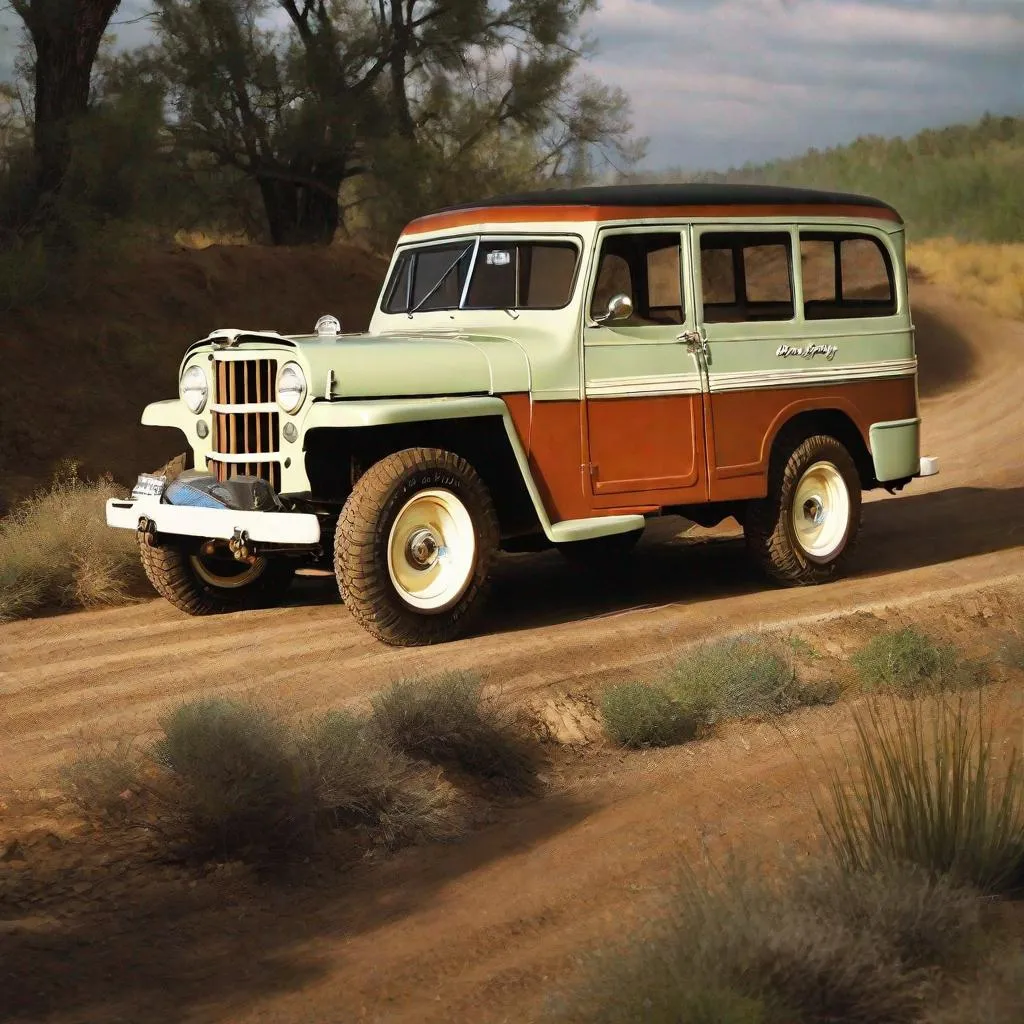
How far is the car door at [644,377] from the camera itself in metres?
8.84

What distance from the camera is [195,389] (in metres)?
8.70

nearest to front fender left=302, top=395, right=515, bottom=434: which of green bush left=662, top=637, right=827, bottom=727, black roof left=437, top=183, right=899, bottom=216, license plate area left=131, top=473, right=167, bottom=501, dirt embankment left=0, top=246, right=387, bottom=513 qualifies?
license plate area left=131, top=473, right=167, bottom=501

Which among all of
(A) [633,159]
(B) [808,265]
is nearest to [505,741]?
(B) [808,265]

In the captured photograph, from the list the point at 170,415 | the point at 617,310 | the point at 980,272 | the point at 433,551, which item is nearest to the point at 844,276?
the point at 617,310

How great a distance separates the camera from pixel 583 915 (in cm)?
484

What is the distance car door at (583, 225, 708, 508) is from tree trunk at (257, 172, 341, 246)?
12.1 metres

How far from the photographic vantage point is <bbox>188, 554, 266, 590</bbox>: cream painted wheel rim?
9367mm

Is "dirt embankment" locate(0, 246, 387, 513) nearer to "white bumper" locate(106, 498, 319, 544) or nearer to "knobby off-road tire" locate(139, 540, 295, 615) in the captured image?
"knobby off-road tire" locate(139, 540, 295, 615)

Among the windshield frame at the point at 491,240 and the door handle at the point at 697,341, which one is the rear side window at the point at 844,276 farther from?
the windshield frame at the point at 491,240

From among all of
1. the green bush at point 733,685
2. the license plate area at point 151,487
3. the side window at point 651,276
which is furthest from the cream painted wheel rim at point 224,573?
the green bush at point 733,685

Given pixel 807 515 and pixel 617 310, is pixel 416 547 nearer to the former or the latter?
pixel 617 310

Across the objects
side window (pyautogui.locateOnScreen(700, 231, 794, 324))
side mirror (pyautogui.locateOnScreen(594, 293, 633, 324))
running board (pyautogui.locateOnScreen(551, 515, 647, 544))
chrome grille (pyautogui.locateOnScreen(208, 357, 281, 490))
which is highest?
side window (pyautogui.locateOnScreen(700, 231, 794, 324))

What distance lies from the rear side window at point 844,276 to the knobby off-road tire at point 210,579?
3.85 metres

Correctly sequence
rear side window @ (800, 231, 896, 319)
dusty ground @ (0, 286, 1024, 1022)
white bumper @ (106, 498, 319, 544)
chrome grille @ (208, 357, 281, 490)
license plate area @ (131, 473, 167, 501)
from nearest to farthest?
dusty ground @ (0, 286, 1024, 1022), white bumper @ (106, 498, 319, 544), chrome grille @ (208, 357, 281, 490), license plate area @ (131, 473, 167, 501), rear side window @ (800, 231, 896, 319)
